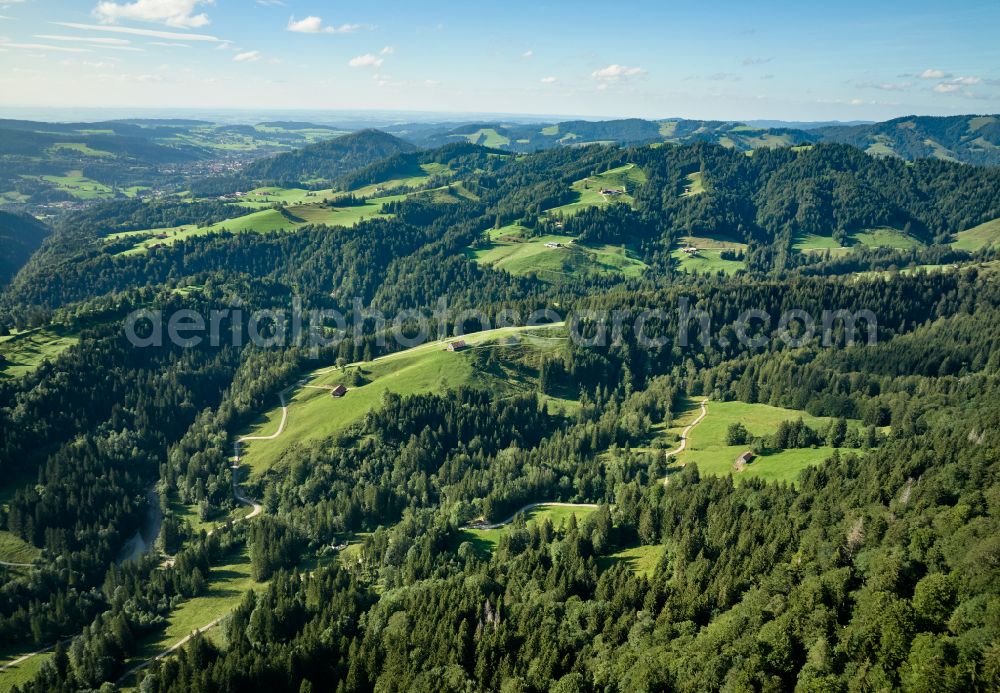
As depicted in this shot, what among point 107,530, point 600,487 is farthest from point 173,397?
point 600,487

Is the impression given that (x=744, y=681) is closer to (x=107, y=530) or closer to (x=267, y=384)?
(x=107, y=530)

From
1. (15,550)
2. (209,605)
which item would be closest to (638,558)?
(209,605)

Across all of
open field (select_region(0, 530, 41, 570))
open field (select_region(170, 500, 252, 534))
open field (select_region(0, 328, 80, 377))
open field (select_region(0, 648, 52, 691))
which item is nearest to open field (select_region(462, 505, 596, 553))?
open field (select_region(170, 500, 252, 534))

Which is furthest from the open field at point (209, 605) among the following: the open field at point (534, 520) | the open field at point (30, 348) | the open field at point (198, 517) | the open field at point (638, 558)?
the open field at point (30, 348)

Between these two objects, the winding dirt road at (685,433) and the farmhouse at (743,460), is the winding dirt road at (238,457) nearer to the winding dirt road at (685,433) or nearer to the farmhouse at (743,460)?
the winding dirt road at (685,433)

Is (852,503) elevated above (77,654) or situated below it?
above

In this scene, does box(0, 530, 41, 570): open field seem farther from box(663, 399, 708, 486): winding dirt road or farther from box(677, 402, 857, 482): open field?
box(677, 402, 857, 482): open field
